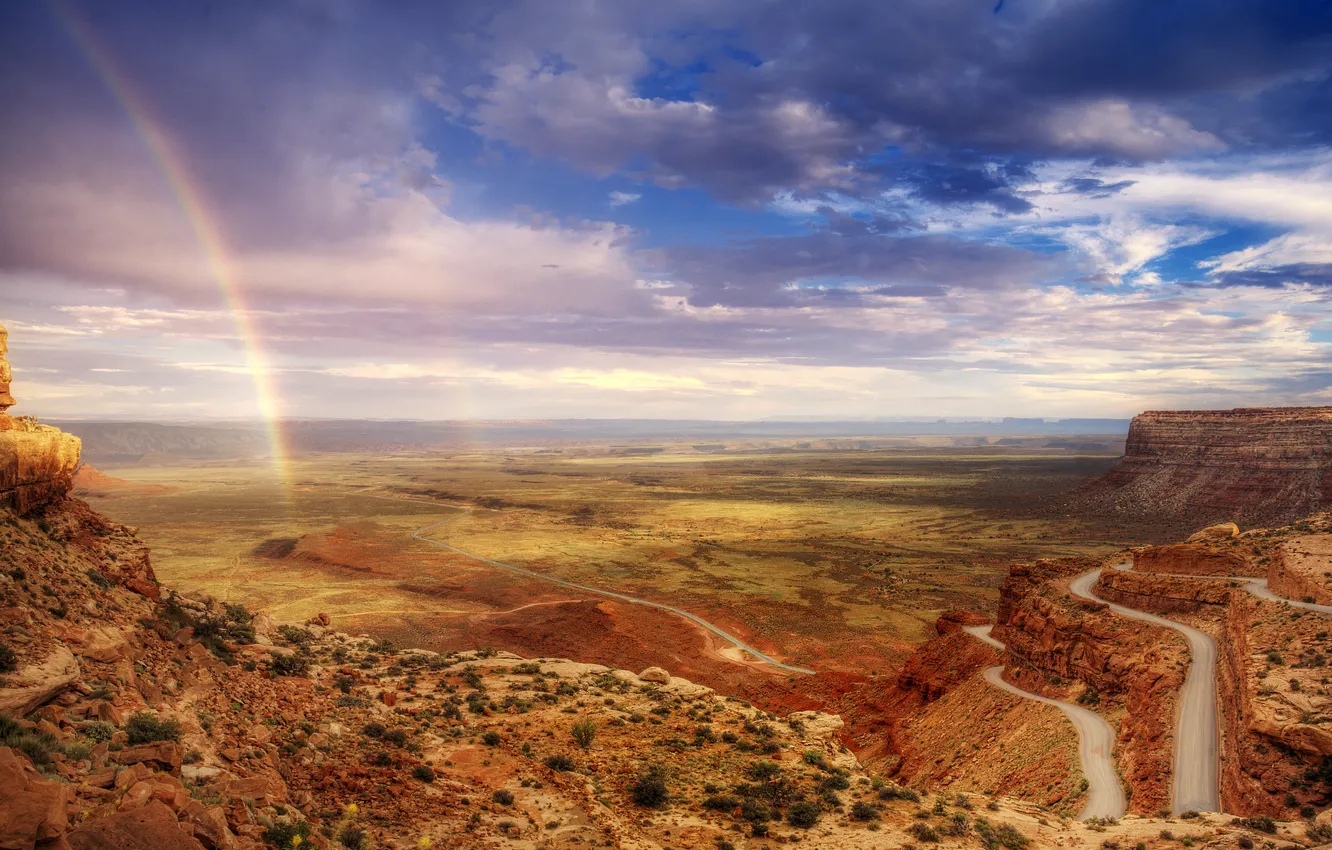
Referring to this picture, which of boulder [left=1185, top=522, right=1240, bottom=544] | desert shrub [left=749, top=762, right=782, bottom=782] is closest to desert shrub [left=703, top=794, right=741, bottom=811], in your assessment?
desert shrub [left=749, top=762, right=782, bottom=782]

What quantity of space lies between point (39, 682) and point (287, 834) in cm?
615

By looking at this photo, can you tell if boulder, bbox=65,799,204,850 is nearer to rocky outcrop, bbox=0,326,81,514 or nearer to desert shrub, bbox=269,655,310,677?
desert shrub, bbox=269,655,310,677

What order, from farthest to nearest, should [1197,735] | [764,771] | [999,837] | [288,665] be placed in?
[1197,735], [288,665], [764,771], [999,837]

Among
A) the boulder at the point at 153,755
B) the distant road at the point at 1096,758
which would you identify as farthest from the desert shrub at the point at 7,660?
the distant road at the point at 1096,758

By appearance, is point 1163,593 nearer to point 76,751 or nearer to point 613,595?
point 76,751

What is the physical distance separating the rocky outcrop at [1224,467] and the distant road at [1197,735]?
287ft

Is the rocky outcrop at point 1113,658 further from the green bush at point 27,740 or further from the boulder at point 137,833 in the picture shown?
the green bush at point 27,740

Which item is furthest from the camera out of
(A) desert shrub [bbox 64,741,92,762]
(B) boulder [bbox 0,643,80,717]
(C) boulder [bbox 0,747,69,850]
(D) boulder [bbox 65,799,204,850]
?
(B) boulder [bbox 0,643,80,717]

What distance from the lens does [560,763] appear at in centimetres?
1939

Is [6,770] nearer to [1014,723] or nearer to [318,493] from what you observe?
[1014,723]

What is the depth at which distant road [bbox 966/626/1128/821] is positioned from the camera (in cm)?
2200

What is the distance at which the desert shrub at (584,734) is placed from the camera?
2147cm

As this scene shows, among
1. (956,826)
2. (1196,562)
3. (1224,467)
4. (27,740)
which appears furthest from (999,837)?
(1224,467)

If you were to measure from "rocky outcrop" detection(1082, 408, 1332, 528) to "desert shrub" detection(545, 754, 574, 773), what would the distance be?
111m
